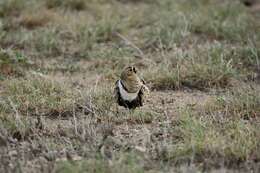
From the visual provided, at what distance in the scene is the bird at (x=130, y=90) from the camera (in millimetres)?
4992

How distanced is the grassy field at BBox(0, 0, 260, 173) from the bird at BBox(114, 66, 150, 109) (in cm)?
8

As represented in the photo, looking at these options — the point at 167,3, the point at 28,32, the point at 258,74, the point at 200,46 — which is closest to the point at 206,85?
the point at 258,74

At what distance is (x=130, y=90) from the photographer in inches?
197

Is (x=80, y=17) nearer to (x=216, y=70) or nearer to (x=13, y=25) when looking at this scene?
(x=13, y=25)

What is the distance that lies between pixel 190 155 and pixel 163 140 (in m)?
0.37

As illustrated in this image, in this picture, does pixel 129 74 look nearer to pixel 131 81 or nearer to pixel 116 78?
pixel 131 81

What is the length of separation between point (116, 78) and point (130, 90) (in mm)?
1153

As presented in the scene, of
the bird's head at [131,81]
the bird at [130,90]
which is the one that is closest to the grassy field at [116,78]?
the bird at [130,90]

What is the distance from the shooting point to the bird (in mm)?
4992

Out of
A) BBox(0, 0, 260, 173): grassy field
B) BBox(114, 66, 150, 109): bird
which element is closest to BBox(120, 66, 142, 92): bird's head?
BBox(114, 66, 150, 109): bird

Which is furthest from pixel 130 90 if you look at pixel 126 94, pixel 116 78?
pixel 116 78

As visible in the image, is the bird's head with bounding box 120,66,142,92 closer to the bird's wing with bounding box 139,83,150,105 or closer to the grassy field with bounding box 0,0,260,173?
the bird's wing with bounding box 139,83,150,105

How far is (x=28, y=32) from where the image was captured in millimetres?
7461

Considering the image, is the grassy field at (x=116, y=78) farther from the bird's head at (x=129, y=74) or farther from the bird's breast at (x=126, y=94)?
the bird's head at (x=129, y=74)
